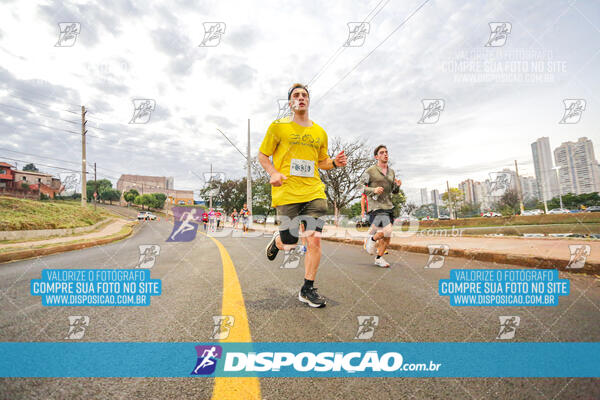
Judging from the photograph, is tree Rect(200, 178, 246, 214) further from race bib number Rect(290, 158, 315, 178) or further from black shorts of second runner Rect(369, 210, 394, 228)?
race bib number Rect(290, 158, 315, 178)

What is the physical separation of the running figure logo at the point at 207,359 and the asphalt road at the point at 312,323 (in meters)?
0.07

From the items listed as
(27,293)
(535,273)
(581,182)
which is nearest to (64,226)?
(27,293)

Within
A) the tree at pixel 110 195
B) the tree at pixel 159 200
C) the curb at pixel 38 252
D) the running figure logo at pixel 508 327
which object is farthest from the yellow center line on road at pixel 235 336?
the tree at pixel 110 195

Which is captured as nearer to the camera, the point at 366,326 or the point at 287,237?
the point at 366,326

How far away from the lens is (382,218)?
4957mm

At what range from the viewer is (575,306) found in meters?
2.31

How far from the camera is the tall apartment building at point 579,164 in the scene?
33219 mm

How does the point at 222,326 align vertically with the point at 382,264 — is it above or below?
above

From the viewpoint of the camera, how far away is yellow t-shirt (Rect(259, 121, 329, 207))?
2787 millimetres

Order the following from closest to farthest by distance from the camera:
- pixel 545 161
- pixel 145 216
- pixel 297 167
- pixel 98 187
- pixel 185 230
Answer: pixel 297 167 < pixel 185 230 < pixel 145 216 < pixel 545 161 < pixel 98 187

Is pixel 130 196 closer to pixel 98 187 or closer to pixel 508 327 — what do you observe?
pixel 98 187

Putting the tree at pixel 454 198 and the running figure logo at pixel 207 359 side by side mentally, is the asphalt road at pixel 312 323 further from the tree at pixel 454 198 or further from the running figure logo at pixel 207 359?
the tree at pixel 454 198

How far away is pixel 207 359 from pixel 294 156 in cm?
197

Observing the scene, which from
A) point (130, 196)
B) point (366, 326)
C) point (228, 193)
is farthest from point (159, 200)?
point (366, 326)
